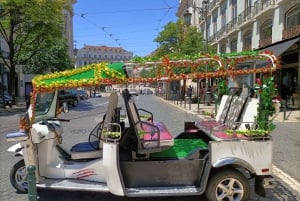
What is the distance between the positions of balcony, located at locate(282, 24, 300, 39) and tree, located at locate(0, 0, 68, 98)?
1566cm

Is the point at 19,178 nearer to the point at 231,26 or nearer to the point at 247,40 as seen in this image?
the point at 247,40

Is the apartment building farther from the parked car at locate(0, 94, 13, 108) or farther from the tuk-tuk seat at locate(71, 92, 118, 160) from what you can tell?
the parked car at locate(0, 94, 13, 108)

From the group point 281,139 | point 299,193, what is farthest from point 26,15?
point 299,193

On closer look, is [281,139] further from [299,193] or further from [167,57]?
[167,57]

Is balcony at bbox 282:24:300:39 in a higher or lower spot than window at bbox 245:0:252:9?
lower

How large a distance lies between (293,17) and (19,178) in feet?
64.6


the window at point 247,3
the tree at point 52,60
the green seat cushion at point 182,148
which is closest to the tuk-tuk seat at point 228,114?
the green seat cushion at point 182,148

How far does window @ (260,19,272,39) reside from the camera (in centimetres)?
2461

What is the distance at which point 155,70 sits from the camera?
16.6 ft

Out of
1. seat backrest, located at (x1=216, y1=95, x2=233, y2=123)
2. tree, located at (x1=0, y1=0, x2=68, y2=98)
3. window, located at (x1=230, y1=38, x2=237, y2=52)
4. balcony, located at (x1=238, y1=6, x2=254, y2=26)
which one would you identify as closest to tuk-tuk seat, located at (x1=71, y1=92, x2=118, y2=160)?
seat backrest, located at (x1=216, y1=95, x2=233, y2=123)

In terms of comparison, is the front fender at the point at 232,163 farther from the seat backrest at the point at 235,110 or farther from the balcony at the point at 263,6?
the balcony at the point at 263,6

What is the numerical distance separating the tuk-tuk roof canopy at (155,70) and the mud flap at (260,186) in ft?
5.10

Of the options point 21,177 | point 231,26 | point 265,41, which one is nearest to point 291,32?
point 265,41

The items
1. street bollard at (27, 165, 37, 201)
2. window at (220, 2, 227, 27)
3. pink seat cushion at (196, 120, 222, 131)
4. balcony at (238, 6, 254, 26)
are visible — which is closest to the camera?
street bollard at (27, 165, 37, 201)
